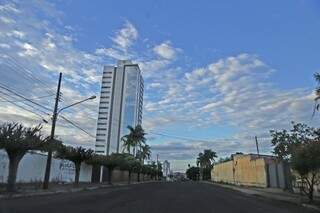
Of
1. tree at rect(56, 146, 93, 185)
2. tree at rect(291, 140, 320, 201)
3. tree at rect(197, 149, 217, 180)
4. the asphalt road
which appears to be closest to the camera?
the asphalt road

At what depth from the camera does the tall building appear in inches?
2894

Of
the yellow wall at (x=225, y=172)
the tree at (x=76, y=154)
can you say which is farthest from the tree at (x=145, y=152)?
the tree at (x=76, y=154)

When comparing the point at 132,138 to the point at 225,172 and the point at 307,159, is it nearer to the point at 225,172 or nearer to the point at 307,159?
the point at 225,172

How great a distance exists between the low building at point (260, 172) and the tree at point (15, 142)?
2786 centimetres

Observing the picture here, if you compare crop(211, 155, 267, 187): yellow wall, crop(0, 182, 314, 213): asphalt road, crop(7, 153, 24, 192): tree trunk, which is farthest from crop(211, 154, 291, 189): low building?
crop(7, 153, 24, 192): tree trunk

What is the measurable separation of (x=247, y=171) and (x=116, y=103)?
27.3 metres

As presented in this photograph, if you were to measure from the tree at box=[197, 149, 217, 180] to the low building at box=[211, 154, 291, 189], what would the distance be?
202 ft

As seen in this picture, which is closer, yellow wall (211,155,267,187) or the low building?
the low building

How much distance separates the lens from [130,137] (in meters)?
95.1

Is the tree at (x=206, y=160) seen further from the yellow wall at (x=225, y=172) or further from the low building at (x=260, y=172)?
the low building at (x=260, y=172)

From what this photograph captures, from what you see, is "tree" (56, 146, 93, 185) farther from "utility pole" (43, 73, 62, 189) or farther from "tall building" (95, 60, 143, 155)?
"tall building" (95, 60, 143, 155)

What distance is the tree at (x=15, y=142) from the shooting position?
90.5ft

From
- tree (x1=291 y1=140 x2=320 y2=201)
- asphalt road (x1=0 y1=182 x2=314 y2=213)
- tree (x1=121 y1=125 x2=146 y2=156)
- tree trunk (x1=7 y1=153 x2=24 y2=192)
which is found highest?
tree (x1=121 y1=125 x2=146 y2=156)

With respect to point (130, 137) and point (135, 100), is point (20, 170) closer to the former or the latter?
point (135, 100)
